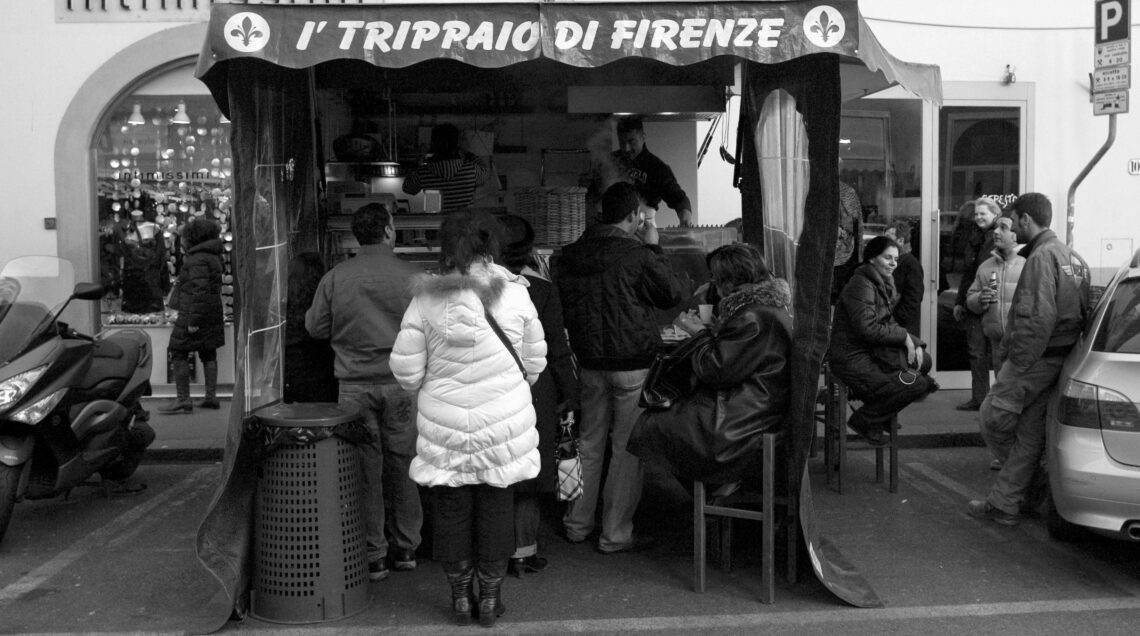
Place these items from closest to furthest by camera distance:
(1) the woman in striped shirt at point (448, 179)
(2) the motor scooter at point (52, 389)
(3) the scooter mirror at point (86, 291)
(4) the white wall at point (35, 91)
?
(2) the motor scooter at point (52, 389)
(3) the scooter mirror at point (86, 291)
(1) the woman in striped shirt at point (448, 179)
(4) the white wall at point (35, 91)

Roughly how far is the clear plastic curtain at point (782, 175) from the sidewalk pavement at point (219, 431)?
3.89 meters

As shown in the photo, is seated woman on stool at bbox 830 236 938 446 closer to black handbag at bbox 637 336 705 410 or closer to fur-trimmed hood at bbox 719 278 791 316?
fur-trimmed hood at bbox 719 278 791 316

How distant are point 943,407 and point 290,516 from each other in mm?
6969

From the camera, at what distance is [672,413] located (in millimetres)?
5332

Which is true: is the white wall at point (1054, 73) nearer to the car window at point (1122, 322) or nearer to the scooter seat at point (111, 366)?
the car window at point (1122, 322)

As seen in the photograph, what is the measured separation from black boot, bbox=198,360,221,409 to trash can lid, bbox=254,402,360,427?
5128mm

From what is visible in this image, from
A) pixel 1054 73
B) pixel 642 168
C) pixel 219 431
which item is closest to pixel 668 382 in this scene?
pixel 642 168

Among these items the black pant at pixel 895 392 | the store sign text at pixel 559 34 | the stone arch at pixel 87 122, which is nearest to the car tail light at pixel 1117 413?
the black pant at pixel 895 392

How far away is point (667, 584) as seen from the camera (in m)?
5.52

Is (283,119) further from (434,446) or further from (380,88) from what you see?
(434,446)

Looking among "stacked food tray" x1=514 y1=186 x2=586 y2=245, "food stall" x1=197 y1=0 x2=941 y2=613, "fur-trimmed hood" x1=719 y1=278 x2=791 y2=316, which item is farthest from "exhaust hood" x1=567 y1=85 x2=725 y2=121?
"fur-trimmed hood" x1=719 y1=278 x2=791 y2=316

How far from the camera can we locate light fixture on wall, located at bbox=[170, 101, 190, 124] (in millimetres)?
10773

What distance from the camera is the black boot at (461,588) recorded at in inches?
194

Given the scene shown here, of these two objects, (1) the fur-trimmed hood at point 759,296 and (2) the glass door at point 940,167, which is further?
(2) the glass door at point 940,167
